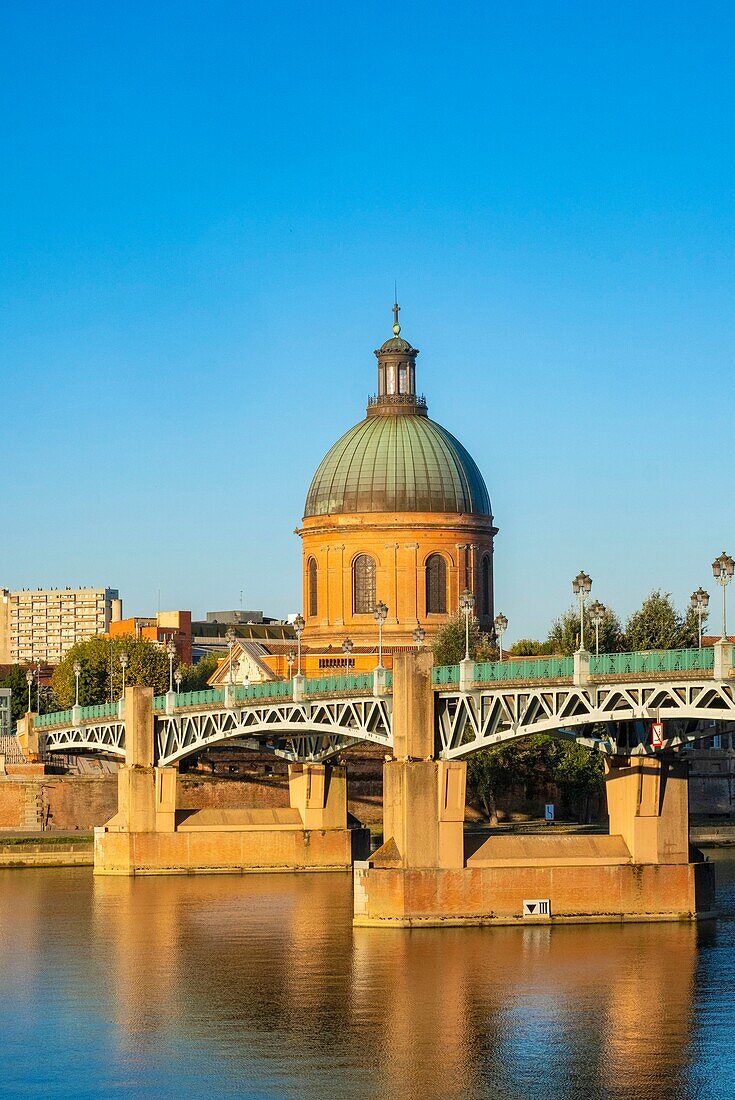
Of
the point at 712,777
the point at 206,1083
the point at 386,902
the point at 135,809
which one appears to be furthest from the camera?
the point at 712,777

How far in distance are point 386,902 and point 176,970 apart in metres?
9.61

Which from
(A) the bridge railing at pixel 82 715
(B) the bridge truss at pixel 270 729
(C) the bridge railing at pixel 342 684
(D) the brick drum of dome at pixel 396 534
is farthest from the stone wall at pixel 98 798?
(C) the bridge railing at pixel 342 684

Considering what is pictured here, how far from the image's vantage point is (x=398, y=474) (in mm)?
124062

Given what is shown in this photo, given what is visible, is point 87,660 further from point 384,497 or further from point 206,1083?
point 206,1083

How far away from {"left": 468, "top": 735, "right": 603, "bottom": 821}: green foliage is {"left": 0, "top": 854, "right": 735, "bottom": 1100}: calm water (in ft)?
95.2

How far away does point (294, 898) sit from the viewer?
266ft

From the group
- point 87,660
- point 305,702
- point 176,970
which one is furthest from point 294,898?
point 87,660

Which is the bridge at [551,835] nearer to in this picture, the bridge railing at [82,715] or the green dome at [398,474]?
the bridge railing at [82,715]

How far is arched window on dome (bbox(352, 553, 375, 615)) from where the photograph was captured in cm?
12419

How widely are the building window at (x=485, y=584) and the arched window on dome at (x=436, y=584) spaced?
9.39 feet

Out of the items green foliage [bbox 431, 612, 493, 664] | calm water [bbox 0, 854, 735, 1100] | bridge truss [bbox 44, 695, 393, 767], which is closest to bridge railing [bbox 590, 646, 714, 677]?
calm water [bbox 0, 854, 735, 1100]

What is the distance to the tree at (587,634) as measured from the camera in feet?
350

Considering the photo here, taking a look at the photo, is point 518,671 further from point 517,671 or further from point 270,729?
point 270,729

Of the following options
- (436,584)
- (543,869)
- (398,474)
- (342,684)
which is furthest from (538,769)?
(543,869)
